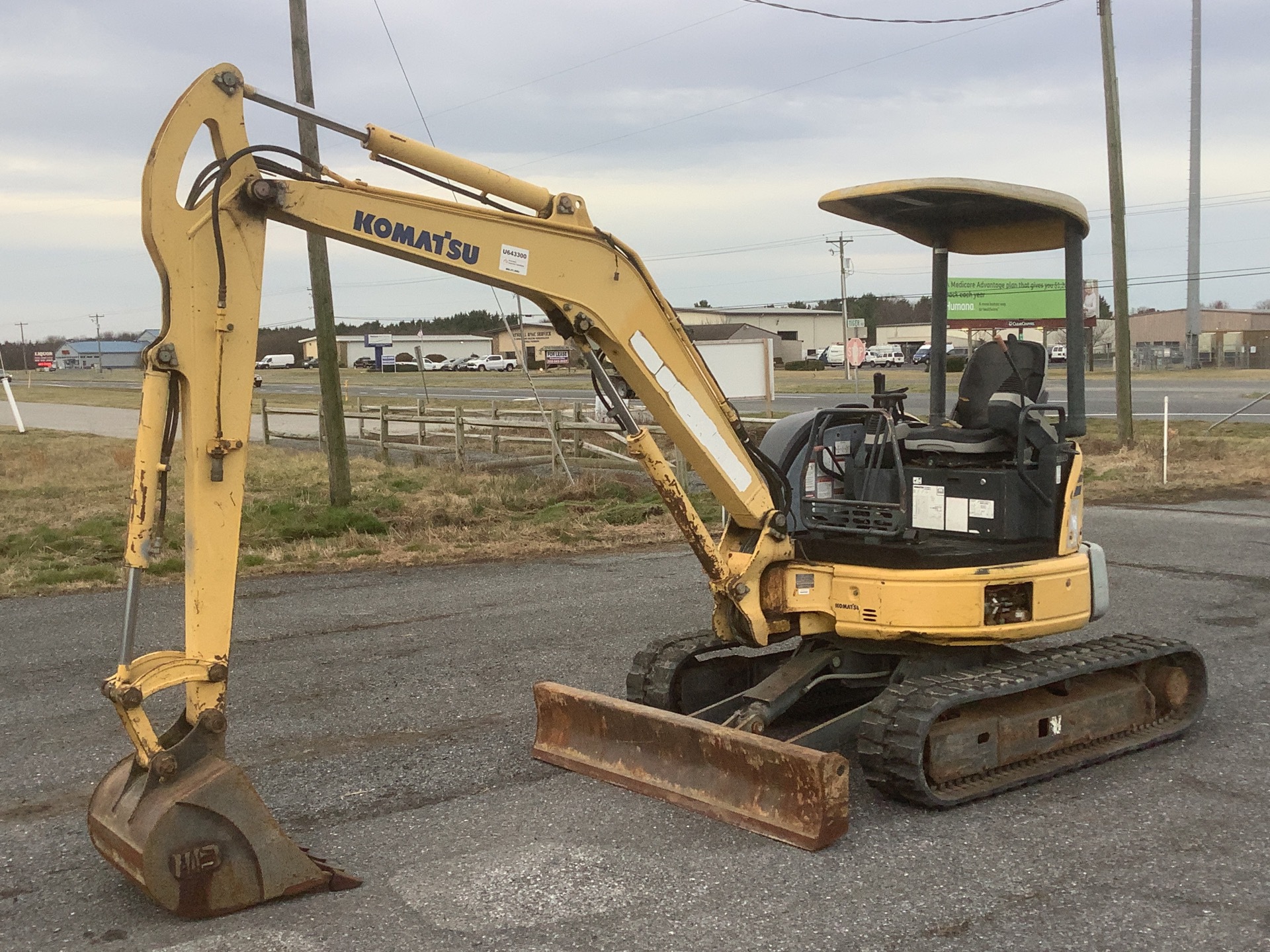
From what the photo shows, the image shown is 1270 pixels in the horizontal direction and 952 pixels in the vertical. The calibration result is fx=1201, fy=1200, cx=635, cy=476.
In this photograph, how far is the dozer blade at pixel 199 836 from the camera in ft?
15.1

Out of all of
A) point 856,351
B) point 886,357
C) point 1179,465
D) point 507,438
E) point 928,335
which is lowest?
point 1179,465

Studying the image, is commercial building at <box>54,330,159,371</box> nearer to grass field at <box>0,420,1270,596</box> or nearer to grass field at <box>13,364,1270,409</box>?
grass field at <box>13,364,1270,409</box>

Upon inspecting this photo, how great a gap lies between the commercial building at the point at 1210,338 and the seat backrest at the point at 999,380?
3053cm

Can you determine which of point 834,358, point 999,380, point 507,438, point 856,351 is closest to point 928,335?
point 507,438

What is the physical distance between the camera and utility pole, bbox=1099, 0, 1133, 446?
2080 cm

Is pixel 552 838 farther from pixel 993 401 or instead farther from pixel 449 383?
pixel 449 383

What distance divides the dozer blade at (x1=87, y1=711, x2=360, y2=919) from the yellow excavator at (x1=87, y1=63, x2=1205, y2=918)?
0.01 meters

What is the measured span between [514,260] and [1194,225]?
65.9 meters

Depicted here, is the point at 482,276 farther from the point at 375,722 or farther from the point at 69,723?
the point at 69,723

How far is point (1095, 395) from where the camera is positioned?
3931 centimetres

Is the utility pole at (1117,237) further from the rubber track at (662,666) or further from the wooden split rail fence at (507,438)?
the rubber track at (662,666)

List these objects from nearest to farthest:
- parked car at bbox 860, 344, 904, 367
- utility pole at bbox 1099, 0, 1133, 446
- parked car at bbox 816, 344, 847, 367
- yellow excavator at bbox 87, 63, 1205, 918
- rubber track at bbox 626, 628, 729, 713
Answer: yellow excavator at bbox 87, 63, 1205, 918
rubber track at bbox 626, 628, 729, 713
utility pole at bbox 1099, 0, 1133, 446
parked car at bbox 860, 344, 904, 367
parked car at bbox 816, 344, 847, 367

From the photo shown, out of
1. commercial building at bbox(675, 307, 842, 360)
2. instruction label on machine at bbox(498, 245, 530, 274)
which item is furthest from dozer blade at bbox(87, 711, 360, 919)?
commercial building at bbox(675, 307, 842, 360)

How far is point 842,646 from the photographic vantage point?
6.79m
